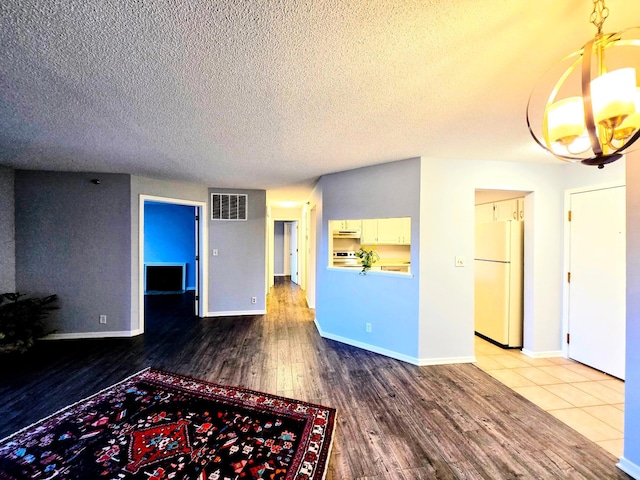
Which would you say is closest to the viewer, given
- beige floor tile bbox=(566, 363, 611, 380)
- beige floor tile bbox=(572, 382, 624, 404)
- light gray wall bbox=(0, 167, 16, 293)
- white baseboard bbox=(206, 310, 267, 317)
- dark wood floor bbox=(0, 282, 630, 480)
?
dark wood floor bbox=(0, 282, 630, 480)

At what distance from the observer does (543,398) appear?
2479 mm

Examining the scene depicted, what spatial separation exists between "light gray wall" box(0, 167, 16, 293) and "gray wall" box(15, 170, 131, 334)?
5cm

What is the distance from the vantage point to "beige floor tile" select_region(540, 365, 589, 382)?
2842 millimetres

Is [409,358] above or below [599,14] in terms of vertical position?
below

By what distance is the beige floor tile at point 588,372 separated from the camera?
114 inches

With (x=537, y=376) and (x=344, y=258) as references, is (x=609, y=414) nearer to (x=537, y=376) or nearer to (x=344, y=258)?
(x=537, y=376)

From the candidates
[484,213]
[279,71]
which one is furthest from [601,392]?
[279,71]

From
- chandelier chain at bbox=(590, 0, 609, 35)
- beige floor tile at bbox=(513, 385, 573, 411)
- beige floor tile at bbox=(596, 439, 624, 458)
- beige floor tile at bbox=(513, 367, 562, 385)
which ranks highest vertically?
chandelier chain at bbox=(590, 0, 609, 35)

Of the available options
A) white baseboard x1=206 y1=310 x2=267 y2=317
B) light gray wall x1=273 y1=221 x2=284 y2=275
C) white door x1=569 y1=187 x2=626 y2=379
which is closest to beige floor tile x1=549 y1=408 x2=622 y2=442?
white door x1=569 y1=187 x2=626 y2=379

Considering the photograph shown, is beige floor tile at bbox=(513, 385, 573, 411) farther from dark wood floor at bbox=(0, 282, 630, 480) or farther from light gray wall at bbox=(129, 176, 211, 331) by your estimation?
light gray wall at bbox=(129, 176, 211, 331)

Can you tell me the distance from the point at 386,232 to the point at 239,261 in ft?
9.41

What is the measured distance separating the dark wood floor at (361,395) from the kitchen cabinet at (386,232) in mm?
2204

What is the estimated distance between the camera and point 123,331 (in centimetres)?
402

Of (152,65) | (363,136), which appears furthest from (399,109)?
(152,65)
